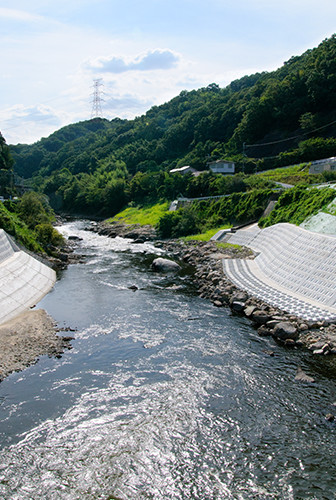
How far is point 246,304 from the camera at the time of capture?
81.1ft

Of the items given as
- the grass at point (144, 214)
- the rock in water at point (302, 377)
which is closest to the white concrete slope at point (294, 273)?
the rock in water at point (302, 377)

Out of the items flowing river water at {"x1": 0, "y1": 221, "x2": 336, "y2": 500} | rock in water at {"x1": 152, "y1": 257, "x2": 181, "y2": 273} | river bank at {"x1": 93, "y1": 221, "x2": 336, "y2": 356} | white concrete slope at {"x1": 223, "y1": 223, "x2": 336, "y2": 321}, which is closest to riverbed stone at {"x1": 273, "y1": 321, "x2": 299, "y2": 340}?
river bank at {"x1": 93, "y1": 221, "x2": 336, "y2": 356}

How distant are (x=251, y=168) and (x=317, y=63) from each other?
30.2m

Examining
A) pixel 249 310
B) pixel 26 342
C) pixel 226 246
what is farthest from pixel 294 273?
pixel 26 342

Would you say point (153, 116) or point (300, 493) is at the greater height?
point (153, 116)

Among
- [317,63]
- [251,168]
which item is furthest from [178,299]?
[317,63]

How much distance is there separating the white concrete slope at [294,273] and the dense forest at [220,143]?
27197 mm

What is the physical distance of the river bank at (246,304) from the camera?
768 inches

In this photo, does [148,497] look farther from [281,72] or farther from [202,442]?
[281,72]

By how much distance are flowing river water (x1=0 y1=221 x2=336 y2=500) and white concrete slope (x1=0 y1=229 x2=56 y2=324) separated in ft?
14.0

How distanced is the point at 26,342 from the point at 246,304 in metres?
13.5

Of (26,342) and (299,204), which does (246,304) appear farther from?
(299,204)

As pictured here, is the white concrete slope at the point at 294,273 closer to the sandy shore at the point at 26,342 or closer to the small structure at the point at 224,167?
the sandy shore at the point at 26,342

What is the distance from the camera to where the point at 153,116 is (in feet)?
529
